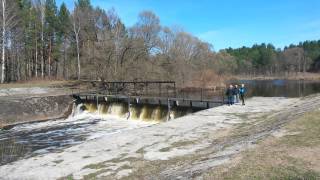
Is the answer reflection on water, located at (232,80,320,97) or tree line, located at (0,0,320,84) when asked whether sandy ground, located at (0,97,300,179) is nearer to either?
reflection on water, located at (232,80,320,97)

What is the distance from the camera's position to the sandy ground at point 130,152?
11336 millimetres

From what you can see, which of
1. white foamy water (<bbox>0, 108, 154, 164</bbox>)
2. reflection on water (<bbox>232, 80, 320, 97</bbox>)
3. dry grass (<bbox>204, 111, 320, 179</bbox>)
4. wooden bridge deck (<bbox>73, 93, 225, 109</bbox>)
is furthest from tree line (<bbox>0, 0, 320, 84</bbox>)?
dry grass (<bbox>204, 111, 320, 179</bbox>)

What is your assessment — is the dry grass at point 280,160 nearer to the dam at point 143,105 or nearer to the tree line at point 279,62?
the dam at point 143,105

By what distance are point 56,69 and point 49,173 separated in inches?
2385

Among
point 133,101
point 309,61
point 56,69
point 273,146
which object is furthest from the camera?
point 309,61

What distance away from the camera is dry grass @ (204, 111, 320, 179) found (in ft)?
27.2

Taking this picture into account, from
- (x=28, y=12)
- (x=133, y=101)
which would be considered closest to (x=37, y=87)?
(x=133, y=101)

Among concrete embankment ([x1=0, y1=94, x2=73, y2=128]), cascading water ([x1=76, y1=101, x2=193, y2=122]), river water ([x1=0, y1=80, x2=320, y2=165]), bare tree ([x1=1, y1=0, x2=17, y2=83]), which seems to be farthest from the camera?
bare tree ([x1=1, y1=0, x2=17, y2=83])

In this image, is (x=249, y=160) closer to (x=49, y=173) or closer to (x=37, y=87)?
(x=49, y=173)

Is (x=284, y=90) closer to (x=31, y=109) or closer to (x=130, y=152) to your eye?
(x=31, y=109)

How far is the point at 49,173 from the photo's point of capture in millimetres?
11734

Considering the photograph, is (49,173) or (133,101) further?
(133,101)

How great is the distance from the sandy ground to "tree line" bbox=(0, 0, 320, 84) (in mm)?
36288

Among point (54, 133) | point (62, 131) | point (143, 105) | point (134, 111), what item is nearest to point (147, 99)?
point (143, 105)
